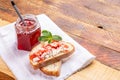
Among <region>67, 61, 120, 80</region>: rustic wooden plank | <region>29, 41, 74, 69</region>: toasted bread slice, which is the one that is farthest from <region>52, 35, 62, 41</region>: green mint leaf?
<region>67, 61, 120, 80</region>: rustic wooden plank

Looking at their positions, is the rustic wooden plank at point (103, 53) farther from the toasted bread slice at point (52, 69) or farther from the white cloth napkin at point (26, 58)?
the toasted bread slice at point (52, 69)

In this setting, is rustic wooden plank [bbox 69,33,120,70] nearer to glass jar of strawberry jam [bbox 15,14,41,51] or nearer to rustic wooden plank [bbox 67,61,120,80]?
rustic wooden plank [bbox 67,61,120,80]

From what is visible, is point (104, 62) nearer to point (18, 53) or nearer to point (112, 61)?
point (112, 61)

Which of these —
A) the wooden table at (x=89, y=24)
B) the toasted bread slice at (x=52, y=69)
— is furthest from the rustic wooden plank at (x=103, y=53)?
the toasted bread slice at (x=52, y=69)

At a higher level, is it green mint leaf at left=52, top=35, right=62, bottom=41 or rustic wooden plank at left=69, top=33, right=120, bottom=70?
green mint leaf at left=52, top=35, right=62, bottom=41

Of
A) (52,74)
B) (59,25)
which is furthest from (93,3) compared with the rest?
(52,74)

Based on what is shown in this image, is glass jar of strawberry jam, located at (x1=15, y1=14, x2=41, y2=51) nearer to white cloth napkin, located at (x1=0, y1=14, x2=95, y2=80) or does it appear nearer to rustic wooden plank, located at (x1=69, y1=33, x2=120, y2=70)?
white cloth napkin, located at (x1=0, y1=14, x2=95, y2=80)
